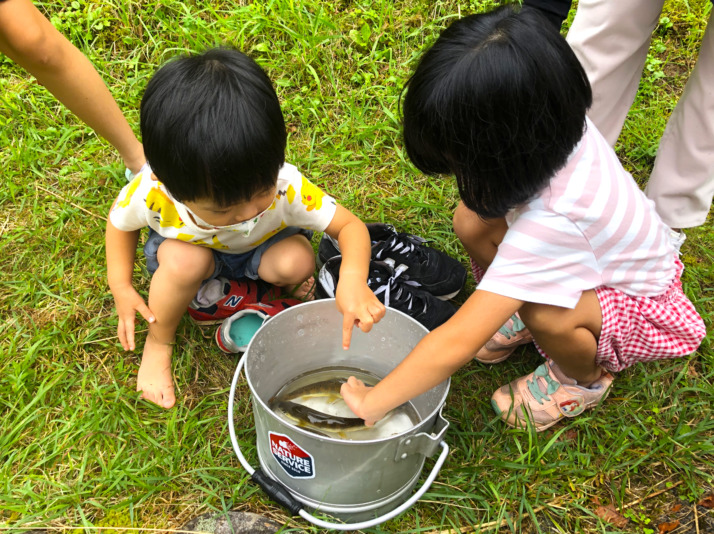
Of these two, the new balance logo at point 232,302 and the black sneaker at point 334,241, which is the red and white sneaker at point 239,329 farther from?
the black sneaker at point 334,241

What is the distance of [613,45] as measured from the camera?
1.95m

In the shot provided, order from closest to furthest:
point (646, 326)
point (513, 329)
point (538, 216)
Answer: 1. point (538, 216)
2. point (646, 326)
3. point (513, 329)

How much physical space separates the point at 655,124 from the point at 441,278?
136cm

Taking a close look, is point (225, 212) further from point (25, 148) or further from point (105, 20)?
point (105, 20)

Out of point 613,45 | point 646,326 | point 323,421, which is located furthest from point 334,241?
point 613,45

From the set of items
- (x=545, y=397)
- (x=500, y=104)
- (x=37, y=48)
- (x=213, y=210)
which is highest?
(x=500, y=104)

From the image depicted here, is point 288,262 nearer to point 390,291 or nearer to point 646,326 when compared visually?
point 390,291

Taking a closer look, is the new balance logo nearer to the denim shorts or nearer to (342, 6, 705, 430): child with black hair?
the denim shorts

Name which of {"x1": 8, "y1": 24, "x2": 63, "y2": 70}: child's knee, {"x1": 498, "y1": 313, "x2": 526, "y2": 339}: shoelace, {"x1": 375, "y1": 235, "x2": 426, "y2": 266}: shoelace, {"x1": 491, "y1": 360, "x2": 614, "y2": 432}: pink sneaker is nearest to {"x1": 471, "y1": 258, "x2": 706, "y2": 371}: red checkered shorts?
{"x1": 491, "y1": 360, "x2": 614, "y2": 432}: pink sneaker

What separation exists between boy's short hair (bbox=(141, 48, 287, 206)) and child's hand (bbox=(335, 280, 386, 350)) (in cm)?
34

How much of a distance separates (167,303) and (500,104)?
1.05 meters

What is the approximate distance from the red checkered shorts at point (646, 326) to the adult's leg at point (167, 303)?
1.05 meters

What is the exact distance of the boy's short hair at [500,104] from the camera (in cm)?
117

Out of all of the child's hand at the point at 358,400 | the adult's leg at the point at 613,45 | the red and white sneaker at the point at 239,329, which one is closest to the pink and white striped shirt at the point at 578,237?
the child's hand at the point at 358,400
